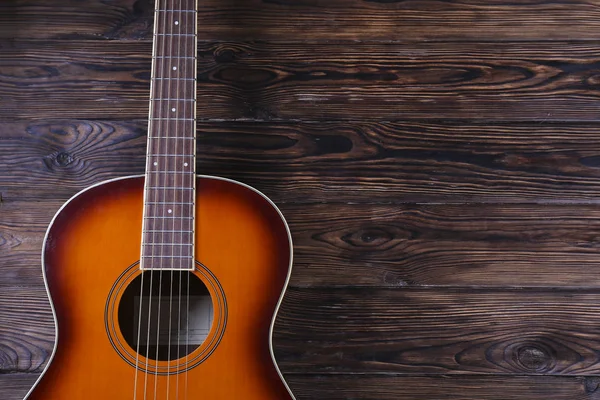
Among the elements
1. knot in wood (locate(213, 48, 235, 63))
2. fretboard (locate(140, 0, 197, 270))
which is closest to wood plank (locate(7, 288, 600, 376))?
fretboard (locate(140, 0, 197, 270))

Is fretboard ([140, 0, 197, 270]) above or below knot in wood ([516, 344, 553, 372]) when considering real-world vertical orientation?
above

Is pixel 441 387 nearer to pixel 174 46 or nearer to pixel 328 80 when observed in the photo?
pixel 328 80

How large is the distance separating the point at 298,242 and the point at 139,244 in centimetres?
36

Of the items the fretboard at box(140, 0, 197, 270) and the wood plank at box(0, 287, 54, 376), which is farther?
the wood plank at box(0, 287, 54, 376)

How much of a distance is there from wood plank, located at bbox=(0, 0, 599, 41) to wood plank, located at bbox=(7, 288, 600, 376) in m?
0.58

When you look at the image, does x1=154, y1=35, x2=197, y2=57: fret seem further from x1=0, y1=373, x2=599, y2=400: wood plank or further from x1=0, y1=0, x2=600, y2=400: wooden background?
x1=0, y1=373, x2=599, y2=400: wood plank

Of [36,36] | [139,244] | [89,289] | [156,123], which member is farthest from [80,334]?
[36,36]

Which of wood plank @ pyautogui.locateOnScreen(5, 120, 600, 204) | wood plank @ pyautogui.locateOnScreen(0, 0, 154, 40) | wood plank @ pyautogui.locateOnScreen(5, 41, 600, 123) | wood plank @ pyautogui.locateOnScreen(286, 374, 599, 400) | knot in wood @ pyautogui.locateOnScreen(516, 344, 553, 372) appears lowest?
wood plank @ pyautogui.locateOnScreen(286, 374, 599, 400)

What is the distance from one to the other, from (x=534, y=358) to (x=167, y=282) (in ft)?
2.64

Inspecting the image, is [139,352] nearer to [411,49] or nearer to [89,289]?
[89,289]

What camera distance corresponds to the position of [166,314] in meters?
0.90

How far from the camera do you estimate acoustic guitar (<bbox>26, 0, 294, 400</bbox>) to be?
2.80 ft

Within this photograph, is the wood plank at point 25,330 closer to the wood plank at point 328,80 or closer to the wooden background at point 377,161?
the wooden background at point 377,161

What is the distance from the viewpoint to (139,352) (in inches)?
34.6
